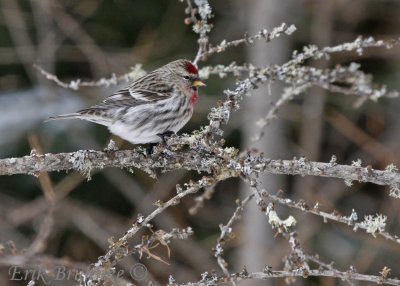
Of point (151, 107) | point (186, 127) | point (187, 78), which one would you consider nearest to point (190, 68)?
point (187, 78)

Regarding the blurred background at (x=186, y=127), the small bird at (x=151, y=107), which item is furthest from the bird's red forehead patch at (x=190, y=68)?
the blurred background at (x=186, y=127)

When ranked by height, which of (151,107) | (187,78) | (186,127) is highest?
(186,127)

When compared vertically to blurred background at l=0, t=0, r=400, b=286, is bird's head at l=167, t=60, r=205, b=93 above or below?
below

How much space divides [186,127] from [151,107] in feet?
10.2

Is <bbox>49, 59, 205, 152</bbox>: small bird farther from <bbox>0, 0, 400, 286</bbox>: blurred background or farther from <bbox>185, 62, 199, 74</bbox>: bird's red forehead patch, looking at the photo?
<bbox>0, 0, 400, 286</bbox>: blurred background

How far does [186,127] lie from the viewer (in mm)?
7355

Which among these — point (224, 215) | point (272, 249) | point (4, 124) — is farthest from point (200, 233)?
point (4, 124)

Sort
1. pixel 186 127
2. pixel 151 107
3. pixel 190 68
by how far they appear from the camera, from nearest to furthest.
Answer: pixel 151 107 → pixel 190 68 → pixel 186 127

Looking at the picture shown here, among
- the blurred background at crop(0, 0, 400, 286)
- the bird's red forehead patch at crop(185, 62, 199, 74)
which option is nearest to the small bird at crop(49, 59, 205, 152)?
the bird's red forehead patch at crop(185, 62, 199, 74)

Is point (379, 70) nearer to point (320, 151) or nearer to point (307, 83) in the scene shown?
point (320, 151)

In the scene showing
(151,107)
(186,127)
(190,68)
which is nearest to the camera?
(151,107)

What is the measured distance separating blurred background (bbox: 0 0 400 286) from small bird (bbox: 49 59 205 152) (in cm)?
223

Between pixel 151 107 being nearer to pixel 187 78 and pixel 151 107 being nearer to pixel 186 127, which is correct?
pixel 187 78

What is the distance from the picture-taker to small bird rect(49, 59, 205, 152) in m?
4.04
